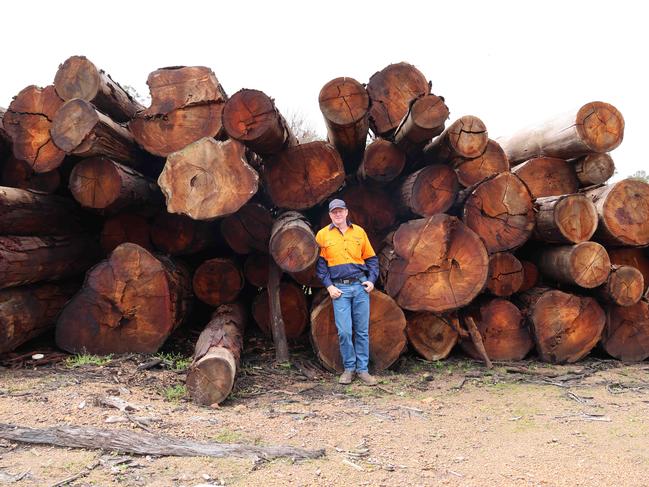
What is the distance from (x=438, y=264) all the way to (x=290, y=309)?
1.77 metres

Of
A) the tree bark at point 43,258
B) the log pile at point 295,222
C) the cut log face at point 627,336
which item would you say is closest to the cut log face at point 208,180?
the log pile at point 295,222

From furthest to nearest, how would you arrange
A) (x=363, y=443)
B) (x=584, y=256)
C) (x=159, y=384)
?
(x=584, y=256) → (x=159, y=384) → (x=363, y=443)

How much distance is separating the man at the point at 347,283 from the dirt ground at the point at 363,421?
0.30 meters

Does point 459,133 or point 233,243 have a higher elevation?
point 459,133

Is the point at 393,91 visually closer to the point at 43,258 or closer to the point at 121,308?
the point at 121,308

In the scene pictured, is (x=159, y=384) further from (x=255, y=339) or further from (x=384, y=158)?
(x=384, y=158)

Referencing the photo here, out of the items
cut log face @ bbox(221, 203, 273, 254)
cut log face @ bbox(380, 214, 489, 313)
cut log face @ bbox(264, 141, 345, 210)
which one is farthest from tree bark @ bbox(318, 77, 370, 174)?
cut log face @ bbox(221, 203, 273, 254)

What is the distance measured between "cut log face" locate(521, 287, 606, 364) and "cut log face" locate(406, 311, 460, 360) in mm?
810

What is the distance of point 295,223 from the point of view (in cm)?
441

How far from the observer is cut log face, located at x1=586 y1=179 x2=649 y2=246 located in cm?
514

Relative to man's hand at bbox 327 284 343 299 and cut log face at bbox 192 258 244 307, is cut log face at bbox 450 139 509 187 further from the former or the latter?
cut log face at bbox 192 258 244 307

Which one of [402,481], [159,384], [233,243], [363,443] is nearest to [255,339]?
[233,243]

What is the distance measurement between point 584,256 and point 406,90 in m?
2.37

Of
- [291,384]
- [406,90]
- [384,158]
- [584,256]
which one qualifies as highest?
[406,90]
